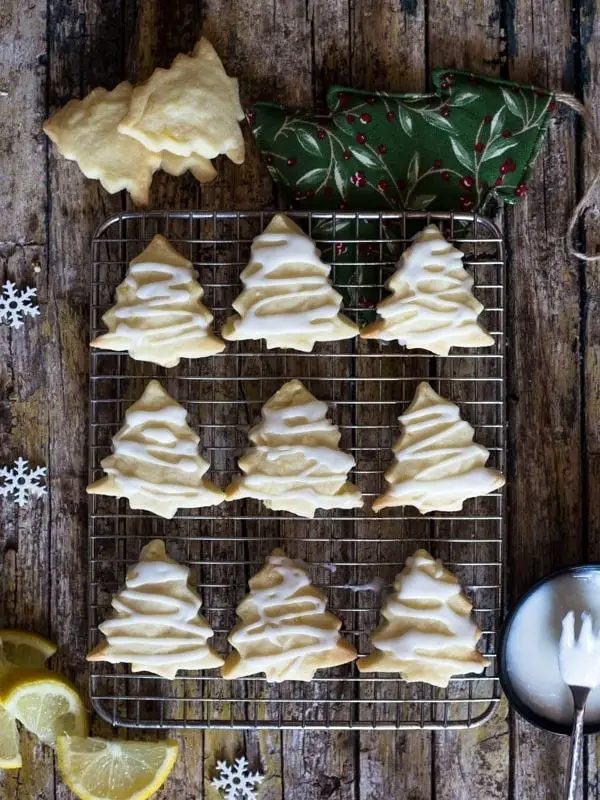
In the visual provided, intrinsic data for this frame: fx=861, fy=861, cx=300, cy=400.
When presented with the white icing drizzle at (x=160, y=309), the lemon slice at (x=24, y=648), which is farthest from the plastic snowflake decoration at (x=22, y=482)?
the white icing drizzle at (x=160, y=309)

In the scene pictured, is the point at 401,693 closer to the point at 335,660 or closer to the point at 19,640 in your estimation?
the point at 335,660

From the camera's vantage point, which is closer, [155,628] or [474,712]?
[155,628]

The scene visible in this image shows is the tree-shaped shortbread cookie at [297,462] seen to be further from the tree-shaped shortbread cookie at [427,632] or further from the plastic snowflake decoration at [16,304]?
the plastic snowflake decoration at [16,304]

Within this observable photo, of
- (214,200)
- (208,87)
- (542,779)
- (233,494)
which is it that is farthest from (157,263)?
(542,779)

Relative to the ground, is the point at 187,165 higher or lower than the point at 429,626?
higher

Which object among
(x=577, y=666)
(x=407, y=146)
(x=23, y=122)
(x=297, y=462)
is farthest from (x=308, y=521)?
(x=23, y=122)

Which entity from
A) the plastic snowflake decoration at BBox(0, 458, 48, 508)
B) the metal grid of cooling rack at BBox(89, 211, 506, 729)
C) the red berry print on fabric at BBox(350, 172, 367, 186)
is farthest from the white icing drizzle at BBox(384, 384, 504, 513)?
the plastic snowflake decoration at BBox(0, 458, 48, 508)

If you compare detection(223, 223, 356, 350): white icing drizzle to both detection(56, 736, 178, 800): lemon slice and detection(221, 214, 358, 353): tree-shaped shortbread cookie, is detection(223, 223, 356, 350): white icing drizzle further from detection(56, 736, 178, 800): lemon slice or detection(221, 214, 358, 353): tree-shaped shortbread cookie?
detection(56, 736, 178, 800): lemon slice

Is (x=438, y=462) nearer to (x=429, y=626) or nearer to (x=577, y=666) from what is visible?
(x=429, y=626)
